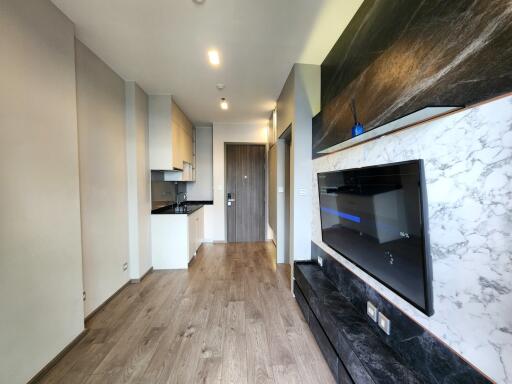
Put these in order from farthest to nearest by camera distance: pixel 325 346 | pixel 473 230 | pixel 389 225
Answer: pixel 325 346, pixel 389 225, pixel 473 230

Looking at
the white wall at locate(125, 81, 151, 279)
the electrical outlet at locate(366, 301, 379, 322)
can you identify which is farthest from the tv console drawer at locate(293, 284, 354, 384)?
the white wall at locate(125, 81, 151, 279)

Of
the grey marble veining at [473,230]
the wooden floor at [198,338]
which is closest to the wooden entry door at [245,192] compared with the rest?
the wooden floor at [198,338]

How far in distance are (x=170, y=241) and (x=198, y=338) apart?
1811 mm

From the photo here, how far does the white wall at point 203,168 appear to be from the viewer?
5.31 m

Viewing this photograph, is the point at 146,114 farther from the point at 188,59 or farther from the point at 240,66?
the point at 240,66

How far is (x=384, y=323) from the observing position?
4.33ft

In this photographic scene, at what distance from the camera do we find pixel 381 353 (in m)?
1.23

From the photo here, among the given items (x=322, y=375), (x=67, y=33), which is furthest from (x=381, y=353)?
(x=67, y=33)

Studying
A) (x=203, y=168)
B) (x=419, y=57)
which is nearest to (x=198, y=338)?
(x=419, y=57)

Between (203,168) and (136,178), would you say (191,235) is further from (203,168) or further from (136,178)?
(203,168)

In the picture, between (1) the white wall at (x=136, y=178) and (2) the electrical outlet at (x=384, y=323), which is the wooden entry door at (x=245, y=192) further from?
(2) the electrical outlet at (x=384, y=323)

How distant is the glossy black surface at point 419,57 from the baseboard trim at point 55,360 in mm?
2834

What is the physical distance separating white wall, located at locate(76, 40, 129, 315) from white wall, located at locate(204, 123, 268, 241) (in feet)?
7.06

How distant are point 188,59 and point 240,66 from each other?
0.59m
